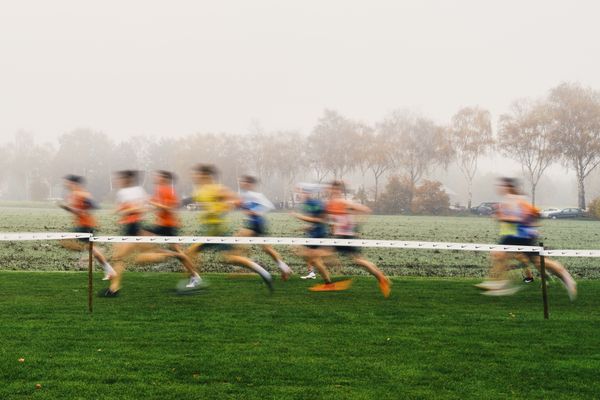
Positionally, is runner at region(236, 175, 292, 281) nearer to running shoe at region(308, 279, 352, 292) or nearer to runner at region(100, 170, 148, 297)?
running shoe at region(308, 279, 352, 292)

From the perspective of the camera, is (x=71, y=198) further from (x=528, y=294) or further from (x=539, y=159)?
(x=539, y=159)

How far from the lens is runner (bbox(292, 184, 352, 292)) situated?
11.0m

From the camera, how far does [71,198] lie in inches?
439

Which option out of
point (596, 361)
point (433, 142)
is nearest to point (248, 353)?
point (596, 361)

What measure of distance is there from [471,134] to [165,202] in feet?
241

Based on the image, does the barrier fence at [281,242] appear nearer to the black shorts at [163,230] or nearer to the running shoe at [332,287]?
the black shorts at [163,230]

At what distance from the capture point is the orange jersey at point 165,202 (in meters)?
10.2

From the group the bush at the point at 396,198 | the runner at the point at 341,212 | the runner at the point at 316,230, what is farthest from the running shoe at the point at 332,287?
the bush at the point at 396,198

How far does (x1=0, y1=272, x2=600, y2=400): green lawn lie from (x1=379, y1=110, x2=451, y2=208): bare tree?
7834cm

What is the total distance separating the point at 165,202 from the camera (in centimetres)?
1017

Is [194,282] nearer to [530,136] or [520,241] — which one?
[520,241]

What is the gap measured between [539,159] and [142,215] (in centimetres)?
6962

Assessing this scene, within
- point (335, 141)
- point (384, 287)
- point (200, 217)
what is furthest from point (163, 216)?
point (335, 141)

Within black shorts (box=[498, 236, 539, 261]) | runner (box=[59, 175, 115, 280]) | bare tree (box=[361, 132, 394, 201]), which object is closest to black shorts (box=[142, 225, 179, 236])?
runner (box=[59, 175, 115, 280])
